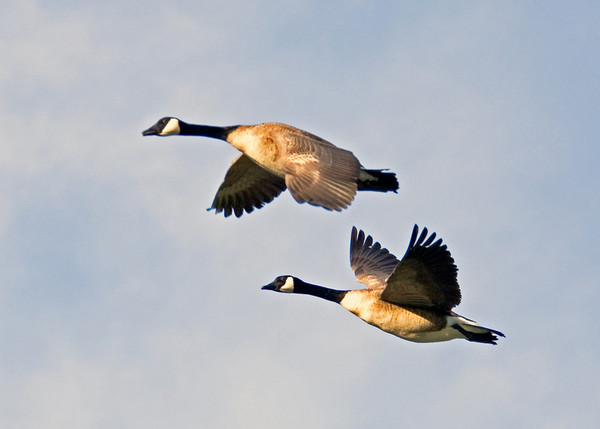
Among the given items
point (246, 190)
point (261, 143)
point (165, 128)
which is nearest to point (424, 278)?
point (261, 143)

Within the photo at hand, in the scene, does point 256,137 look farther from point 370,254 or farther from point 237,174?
point 370,254

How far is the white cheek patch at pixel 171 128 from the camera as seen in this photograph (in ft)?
63.2

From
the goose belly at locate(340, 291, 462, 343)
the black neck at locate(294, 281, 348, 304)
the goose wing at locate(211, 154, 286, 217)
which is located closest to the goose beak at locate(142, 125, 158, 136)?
the goose wing at locate(211, 154, 286, 217)

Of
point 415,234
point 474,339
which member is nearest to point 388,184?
point 415,234

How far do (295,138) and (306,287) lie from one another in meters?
4.03

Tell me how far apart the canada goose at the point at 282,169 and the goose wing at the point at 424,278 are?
137 centimetres

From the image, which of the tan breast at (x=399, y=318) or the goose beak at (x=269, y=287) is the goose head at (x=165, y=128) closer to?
the goose beak at (x=269, y=287)

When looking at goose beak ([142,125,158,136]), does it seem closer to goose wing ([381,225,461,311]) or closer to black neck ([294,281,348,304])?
black neck ([294,281,348,304])

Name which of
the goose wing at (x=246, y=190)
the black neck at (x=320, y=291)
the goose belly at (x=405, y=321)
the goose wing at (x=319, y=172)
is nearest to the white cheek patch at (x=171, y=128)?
the goose wing at (x=246, y=190)

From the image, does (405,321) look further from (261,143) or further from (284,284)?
(261,143)

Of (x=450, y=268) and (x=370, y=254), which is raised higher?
(x=370, y=254)

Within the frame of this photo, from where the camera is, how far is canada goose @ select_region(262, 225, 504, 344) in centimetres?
1670

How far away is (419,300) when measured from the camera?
17656 millimetres

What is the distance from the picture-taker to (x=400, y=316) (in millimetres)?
17812
